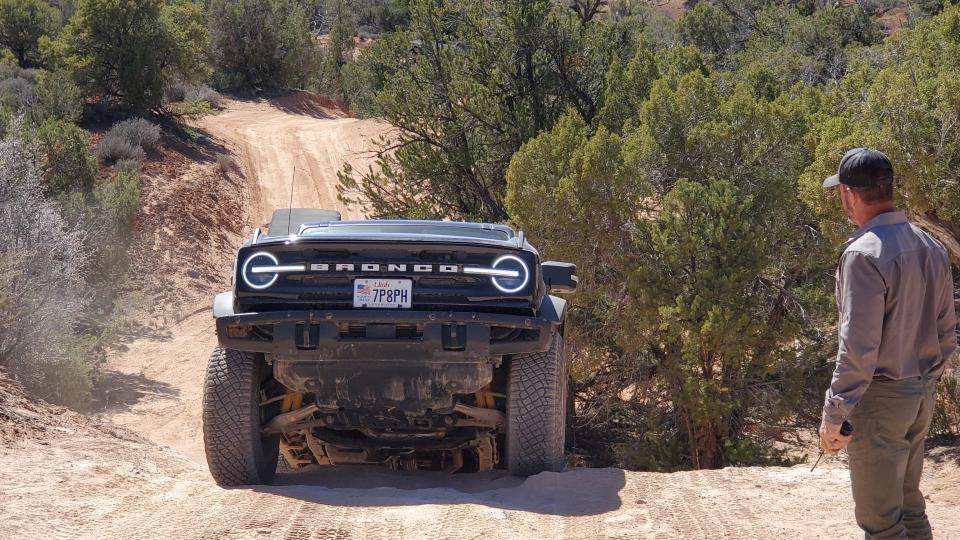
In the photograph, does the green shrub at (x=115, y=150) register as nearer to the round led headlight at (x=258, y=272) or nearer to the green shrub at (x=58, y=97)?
the green shrub at (x=58, y=97)

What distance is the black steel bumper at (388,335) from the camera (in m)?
5.51

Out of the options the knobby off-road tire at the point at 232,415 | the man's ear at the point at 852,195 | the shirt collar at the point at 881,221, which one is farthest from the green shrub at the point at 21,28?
the shirt collar at the point at 881,221

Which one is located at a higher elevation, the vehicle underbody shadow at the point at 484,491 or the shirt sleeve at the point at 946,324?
the shirt sleeve at the point at 946,324

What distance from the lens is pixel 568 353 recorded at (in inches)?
506

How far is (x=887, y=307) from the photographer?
149 inches

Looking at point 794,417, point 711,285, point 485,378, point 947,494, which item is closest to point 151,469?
point 485,378

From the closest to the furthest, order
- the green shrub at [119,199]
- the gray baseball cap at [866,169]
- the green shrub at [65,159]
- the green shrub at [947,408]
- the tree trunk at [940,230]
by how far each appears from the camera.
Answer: the gray baseball cap at [866,169] < the tree trunk at [940,230] < the green shrub at [947,408] < the green shrub at [65,159] < the green shrub at [119,199]

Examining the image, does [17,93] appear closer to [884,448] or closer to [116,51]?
[116,51]

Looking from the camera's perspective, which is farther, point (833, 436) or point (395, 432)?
point (395, 432)

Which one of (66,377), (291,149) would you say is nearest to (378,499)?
(66,377)

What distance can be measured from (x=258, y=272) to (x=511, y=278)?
4.60 feet

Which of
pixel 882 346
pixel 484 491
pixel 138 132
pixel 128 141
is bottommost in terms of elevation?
pixel 484 491

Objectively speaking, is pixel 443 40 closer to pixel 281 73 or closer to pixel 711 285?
pixel 711 285

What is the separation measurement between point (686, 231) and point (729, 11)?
37.4m
